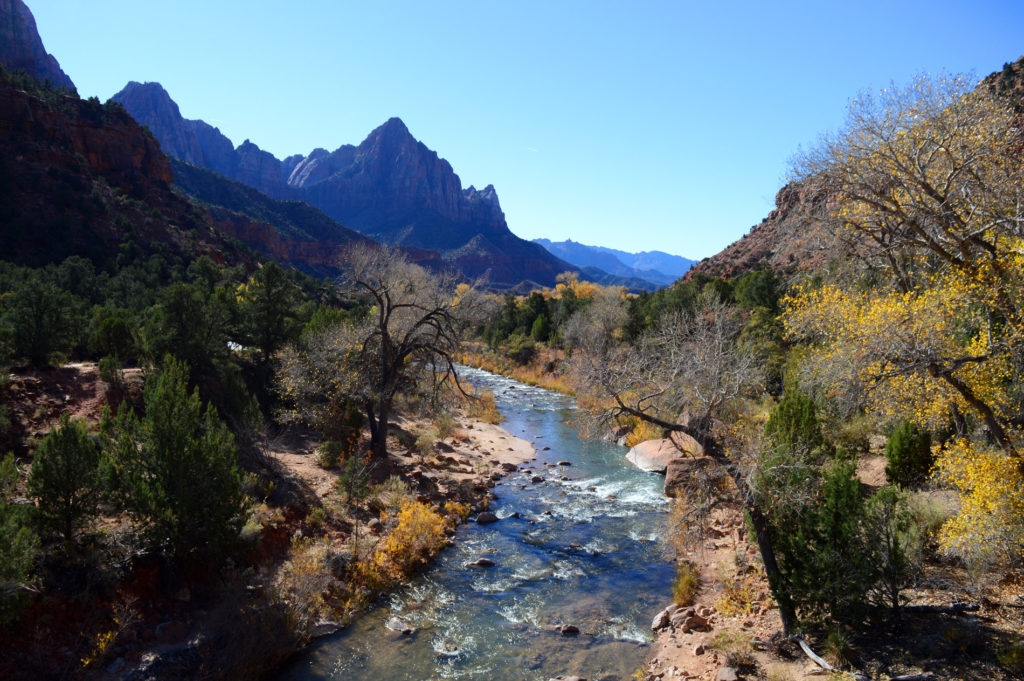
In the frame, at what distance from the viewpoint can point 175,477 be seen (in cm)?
895

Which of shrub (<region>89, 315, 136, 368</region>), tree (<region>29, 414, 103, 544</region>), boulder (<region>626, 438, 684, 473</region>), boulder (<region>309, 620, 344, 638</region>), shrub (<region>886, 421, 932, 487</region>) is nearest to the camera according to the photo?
tree (<region>29, 414, 103, 544</region>)

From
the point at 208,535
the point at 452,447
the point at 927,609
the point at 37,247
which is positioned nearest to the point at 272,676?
the point at 208,535

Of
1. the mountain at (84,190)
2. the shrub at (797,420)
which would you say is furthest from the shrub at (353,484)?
the mountain at (84,190)

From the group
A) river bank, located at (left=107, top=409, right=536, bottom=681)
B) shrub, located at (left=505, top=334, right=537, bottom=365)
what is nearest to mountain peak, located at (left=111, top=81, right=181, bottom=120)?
shrub, located at (left=505, top=334, right=537, bottom=365)

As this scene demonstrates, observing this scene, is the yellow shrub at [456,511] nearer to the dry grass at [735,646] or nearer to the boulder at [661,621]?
the boulder at [661,621]

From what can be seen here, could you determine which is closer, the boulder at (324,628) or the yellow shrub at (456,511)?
the boulder at (324,628)

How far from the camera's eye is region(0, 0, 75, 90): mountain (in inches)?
3548

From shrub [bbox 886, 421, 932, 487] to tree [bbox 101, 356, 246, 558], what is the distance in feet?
45.4

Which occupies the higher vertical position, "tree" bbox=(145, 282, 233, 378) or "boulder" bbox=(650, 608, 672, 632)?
"tree" bbox=(145, 282, 233, 378)

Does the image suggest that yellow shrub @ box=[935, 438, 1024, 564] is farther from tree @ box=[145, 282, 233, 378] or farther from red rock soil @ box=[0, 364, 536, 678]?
tree @ box=[145, 282, 233, 378]

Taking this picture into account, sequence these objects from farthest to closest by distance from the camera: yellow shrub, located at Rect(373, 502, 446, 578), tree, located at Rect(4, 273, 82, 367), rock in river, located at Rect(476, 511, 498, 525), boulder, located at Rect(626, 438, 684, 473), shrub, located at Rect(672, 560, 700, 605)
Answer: boulder, located at Rect(626, 438, 684, 473), rock in river, located at Rect(476, 511, 498, 525), tree, located at Rect(4, 273, 82, 367), yellow shrub, located at Rect(373, 502, 446, 578), shrub, located at Rect(672, 560, 700, 605)

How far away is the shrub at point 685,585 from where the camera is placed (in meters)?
10.4

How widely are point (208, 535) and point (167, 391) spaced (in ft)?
8.69

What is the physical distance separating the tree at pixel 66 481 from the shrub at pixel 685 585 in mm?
10476
